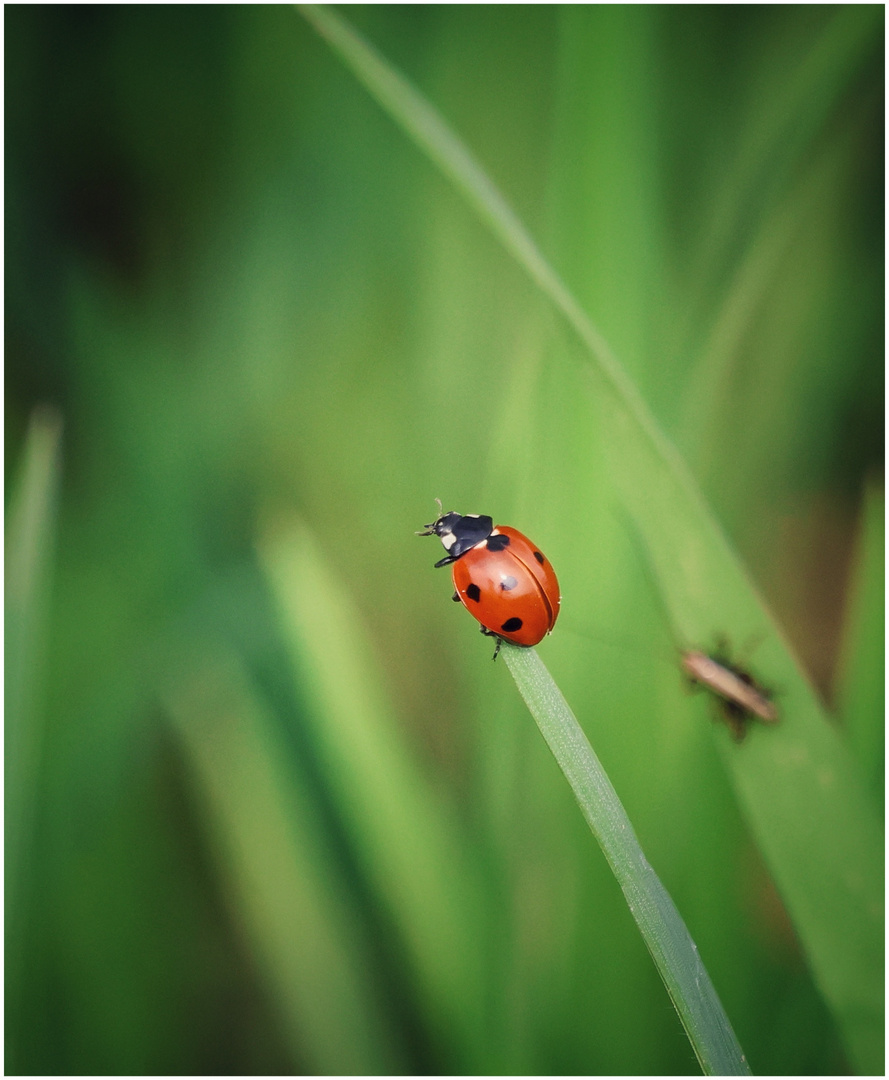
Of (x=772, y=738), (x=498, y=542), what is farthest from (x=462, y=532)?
(x=772, y=738)

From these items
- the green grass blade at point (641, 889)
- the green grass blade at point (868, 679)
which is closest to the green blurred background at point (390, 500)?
the green grass blade at point (868, 679)

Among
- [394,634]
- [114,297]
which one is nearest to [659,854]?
Answer: [394,634]

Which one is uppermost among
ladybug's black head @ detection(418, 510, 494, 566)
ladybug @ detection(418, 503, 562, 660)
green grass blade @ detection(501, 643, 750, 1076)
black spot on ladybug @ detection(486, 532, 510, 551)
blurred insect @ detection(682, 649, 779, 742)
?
ladybug's black head @ detection(418, 510, 494, 566)

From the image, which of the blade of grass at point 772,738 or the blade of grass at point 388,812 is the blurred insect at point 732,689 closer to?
the blade of grass at point 772,738

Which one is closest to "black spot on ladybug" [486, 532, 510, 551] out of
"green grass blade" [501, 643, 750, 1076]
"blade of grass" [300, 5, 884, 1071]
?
"blade of grass" [300, 5, 884, 1071]

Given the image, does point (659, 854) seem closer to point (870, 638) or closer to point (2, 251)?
point (870, 638)

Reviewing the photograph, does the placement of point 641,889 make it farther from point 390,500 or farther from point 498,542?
point 390,500

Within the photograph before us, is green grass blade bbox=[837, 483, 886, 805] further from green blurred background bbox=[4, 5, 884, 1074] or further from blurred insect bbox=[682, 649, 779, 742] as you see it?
blurred insect bbox=[682, 649, 779, 742]
